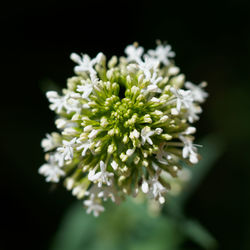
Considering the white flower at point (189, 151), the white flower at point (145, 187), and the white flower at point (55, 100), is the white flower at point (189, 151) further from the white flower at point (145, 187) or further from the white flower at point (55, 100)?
the white flower at point (55, 100)

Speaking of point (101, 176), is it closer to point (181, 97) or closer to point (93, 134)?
point (93, 134)

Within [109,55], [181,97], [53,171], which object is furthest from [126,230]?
[109,55]

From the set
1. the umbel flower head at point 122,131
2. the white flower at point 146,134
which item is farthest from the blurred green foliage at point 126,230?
the white flower at point 146,134

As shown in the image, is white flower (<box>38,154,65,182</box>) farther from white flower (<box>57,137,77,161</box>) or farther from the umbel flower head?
white flower (<box>57,137,77,161</box>)
